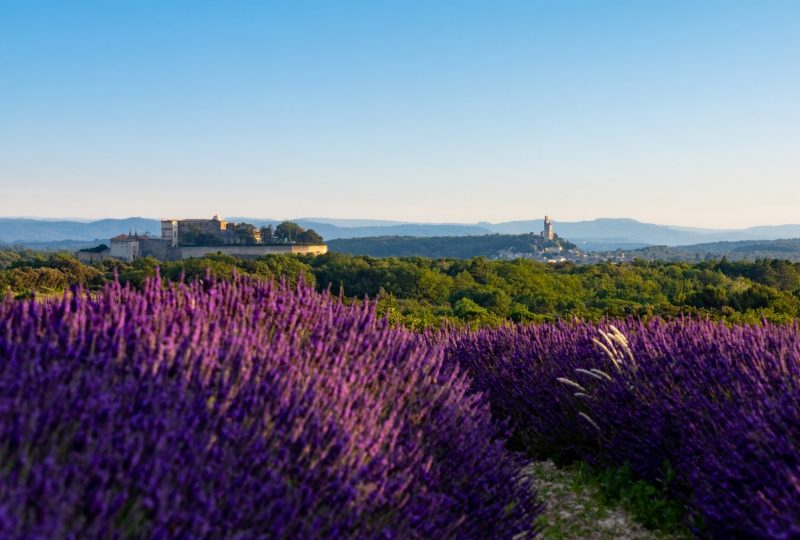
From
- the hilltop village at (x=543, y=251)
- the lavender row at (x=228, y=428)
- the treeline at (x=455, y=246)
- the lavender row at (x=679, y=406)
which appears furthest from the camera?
the treeline at (x=455, y=246)

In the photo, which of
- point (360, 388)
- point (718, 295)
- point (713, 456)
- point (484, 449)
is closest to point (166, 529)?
point (360, 388)

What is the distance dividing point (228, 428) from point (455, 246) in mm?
170776

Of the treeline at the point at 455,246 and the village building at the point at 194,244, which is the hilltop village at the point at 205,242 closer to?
the village building at the point at 194,244

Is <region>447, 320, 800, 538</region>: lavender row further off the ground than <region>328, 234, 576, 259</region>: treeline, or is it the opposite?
<region>447, 320, 800, 538</region>: lavender row

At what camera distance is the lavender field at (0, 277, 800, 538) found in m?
1.84

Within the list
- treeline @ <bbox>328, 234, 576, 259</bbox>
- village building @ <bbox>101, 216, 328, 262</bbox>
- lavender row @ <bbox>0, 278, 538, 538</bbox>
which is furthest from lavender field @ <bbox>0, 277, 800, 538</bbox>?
treeline @ <bbox>328, 234, 576, 259</bbox>

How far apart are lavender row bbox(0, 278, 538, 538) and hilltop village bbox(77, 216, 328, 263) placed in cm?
8978

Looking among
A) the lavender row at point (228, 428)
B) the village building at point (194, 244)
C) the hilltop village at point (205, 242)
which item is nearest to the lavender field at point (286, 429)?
the lavender row at point (228, 428)

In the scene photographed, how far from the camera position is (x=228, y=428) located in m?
2.21

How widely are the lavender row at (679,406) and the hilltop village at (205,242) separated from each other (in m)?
87.7

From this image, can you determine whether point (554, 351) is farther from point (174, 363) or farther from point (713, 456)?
point (174, 363)

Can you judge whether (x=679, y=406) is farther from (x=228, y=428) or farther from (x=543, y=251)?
(x=543, y=251)

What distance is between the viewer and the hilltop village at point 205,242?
103m

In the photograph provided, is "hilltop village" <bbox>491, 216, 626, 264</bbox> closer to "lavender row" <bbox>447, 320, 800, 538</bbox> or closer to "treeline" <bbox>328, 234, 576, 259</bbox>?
"treeline" <bbox>328, 234, 576, 259</bbox>
